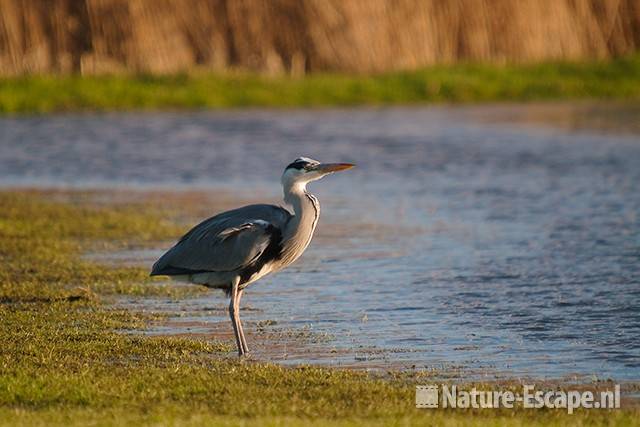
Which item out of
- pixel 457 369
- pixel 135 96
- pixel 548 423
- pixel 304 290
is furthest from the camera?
pixel 135 96

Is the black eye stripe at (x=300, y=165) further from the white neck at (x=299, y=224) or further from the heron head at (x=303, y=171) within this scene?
the white neck at (x=299, y=224)

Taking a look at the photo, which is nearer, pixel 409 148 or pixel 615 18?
pixel 409 148

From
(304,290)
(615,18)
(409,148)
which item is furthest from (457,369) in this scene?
(615,18)

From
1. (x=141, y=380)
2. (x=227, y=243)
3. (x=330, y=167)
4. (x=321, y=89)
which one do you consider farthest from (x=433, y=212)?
(x=321, y=89)

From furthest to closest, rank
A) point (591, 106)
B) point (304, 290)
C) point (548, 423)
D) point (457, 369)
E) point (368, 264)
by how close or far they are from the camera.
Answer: point (591, 106) < point (368, 264) < point (304, 290) < point (457, 369) < point (548, 423)

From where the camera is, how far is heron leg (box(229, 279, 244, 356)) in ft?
26.9

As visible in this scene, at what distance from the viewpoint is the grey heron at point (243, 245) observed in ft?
27.7

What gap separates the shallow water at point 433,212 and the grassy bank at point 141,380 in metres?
0.70

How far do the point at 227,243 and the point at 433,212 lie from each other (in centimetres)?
647

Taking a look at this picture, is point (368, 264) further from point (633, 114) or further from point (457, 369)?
point (633, 114)

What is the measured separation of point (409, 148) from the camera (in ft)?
68.8

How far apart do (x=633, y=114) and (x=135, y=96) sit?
357 inches

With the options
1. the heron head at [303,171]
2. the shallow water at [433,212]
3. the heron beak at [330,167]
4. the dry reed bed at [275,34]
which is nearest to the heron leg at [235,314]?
the shallow water at [433,212]

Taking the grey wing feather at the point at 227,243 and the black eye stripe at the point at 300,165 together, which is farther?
the black eye stripe at the point at 300,165
